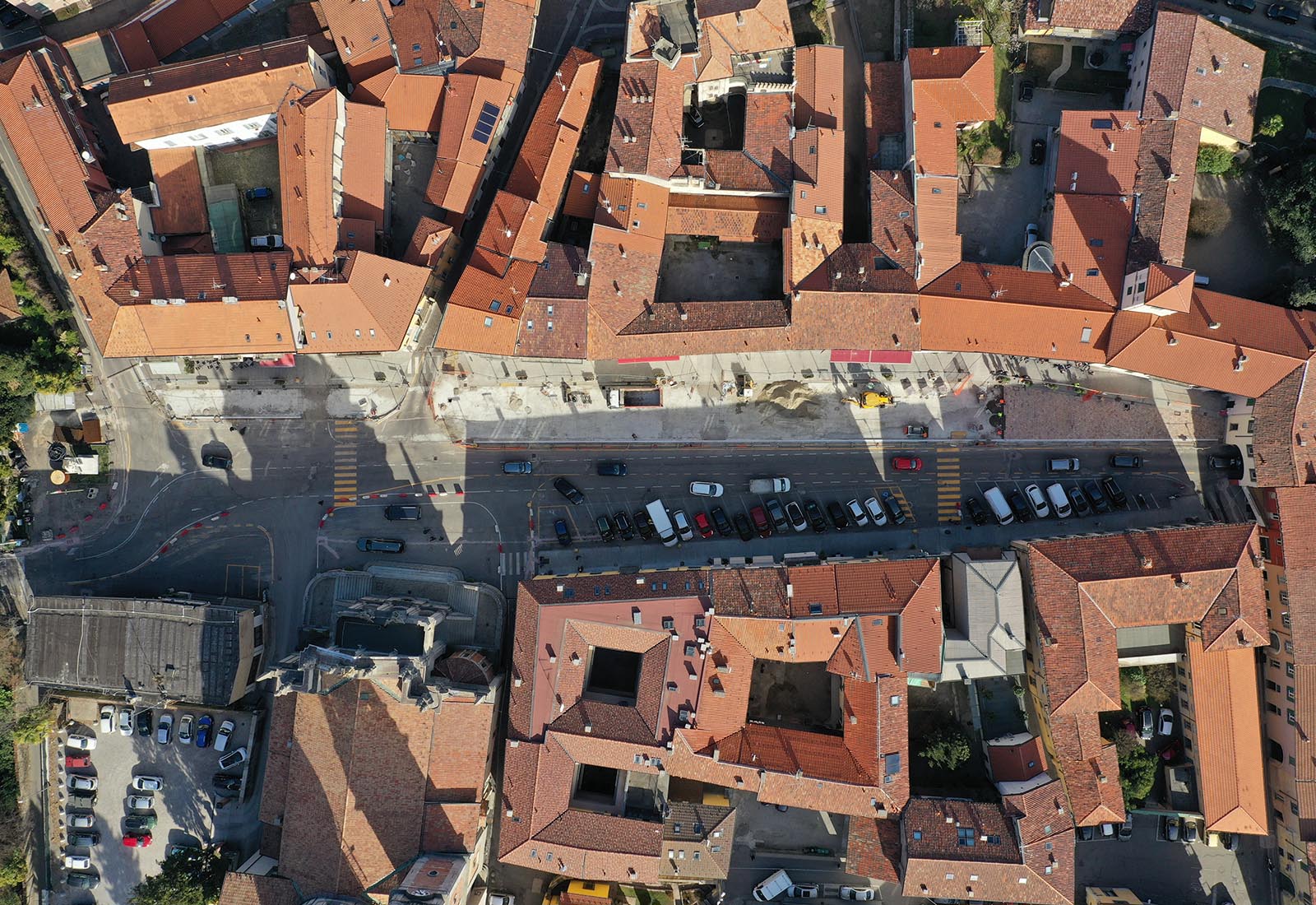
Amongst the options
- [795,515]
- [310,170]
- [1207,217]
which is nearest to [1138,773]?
[795,515]

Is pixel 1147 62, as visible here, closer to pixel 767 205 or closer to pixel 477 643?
pixel 767 205

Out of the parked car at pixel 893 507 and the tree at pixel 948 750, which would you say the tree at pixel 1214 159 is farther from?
the tree at pixel 948 750

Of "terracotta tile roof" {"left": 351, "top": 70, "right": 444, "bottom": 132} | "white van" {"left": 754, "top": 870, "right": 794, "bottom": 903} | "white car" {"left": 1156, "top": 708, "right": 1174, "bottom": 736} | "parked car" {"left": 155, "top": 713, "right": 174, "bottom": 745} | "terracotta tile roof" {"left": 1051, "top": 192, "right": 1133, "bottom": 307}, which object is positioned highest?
"terracotta tile roof" {"left": 351, "top": 70, "right": 444, "bottom": 132}

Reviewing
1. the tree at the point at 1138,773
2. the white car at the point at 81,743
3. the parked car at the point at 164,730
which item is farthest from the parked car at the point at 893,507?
the white car at the point at 81,743

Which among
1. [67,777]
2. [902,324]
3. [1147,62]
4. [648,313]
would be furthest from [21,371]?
[1147,62]

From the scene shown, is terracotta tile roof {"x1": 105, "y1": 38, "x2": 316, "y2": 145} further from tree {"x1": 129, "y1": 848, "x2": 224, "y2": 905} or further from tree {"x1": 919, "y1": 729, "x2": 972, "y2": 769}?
tree {"x1": 919, "y1": 729, "x2": 972, "y2": 769}

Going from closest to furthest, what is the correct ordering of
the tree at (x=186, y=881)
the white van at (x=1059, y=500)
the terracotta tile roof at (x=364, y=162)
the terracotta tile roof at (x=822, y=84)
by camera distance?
the tree at (x=186, y=881) → the terracotta tile roof at (x=822, y=84) → the terracotta tile roof at (x=364, y=162) → the white van at (x=1059, y=500)

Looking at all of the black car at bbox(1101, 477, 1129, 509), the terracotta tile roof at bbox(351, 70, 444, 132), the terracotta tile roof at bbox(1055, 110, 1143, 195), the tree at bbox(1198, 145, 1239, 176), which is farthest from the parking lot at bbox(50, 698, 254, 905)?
the tree at bbox(1198, 145, 1239, 176)
